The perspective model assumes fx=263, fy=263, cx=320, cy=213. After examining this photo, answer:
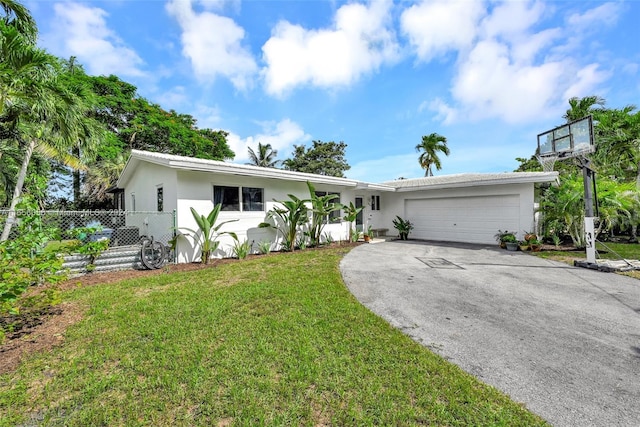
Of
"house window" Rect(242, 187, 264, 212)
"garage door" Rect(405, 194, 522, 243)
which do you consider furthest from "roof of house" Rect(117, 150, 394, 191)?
"garage door" Rect(405, 194, 522, 243)

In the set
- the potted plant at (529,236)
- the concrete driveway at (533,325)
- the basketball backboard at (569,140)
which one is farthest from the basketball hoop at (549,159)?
the concrete driveway at (533,325)

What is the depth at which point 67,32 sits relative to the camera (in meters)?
7.93

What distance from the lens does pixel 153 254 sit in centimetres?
722

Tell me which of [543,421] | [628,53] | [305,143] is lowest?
[543,421]

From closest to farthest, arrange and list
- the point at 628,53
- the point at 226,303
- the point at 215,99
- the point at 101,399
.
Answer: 1. the point at 101,399
2. the point at 226,303
3. the point at 628,53
4. the point at 215,99

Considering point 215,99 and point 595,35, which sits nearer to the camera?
point 595,35

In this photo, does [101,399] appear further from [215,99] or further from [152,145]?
[152,145]

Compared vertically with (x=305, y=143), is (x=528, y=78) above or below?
below

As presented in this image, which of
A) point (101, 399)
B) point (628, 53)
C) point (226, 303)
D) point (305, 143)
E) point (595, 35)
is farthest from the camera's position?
point (305, 143)

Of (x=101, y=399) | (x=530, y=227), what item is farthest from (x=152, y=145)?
(x=530, y=227)

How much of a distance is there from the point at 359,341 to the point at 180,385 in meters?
1.84

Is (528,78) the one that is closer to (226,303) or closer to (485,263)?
(485,263)

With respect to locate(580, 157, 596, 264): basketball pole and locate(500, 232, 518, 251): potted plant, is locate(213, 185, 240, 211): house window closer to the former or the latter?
locate(500, 232, 518, 251): potted plant

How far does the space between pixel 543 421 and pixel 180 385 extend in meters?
2.90
